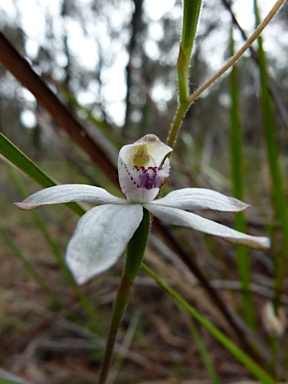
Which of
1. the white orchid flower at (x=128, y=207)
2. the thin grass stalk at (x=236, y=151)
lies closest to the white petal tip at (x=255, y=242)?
the white orchid flower at (x=128, y=207)

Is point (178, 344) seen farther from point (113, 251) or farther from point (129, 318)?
point (113, 251)

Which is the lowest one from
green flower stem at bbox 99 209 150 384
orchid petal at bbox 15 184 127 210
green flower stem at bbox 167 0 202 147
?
green flower stem at bbox 99 209 150 384

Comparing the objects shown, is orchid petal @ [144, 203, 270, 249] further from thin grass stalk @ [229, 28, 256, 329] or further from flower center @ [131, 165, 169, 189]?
thin grass stalk @ [229, 28, 256, 329]

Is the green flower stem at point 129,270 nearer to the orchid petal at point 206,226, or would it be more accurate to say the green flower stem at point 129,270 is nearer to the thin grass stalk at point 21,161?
the orchid petal at point 206,226

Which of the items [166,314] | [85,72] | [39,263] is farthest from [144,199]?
[85,72]

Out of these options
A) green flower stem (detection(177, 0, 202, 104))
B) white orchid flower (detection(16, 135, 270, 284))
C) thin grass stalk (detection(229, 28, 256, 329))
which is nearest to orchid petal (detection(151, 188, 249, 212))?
white orchid flower (detection(16, 135, 270, 284))

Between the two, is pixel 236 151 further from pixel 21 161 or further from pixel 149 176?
pixel 21 161
